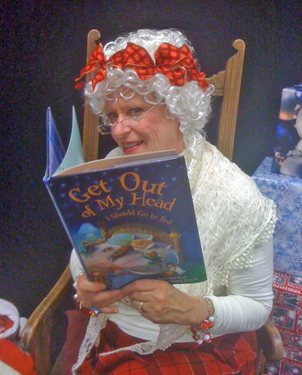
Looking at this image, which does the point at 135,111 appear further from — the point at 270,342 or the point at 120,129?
the point at 270,342

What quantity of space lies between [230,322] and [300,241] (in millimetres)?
→ 360

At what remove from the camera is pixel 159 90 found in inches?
24.4

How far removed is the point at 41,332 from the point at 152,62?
660 mm

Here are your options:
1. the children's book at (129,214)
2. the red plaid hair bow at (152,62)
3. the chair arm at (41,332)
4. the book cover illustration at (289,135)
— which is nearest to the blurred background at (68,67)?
the book cover illustration at (289,135)

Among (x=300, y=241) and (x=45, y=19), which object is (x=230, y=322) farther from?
(x=45, y=19)

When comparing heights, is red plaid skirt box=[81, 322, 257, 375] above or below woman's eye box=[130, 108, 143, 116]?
below

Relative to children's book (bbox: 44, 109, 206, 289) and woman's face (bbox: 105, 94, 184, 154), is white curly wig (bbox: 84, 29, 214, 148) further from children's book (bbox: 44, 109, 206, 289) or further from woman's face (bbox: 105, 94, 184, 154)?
children's book (bbox: 44, 109, 206, 289)

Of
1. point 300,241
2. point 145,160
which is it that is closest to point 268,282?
point 300,241

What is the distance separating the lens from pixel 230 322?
63 centimetres

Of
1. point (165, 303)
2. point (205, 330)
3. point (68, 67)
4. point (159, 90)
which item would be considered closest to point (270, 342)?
point (205, 330)

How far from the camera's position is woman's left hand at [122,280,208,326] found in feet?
1.81

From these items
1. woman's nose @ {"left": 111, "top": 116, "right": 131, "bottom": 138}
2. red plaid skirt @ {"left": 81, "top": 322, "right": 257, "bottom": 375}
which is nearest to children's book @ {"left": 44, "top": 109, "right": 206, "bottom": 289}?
woman's nose @ {"left": 111, "top": 116, "right": 131, "bottom": 138}

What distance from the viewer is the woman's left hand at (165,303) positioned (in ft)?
1.81

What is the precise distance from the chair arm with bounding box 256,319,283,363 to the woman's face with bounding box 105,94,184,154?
502 millimetres
